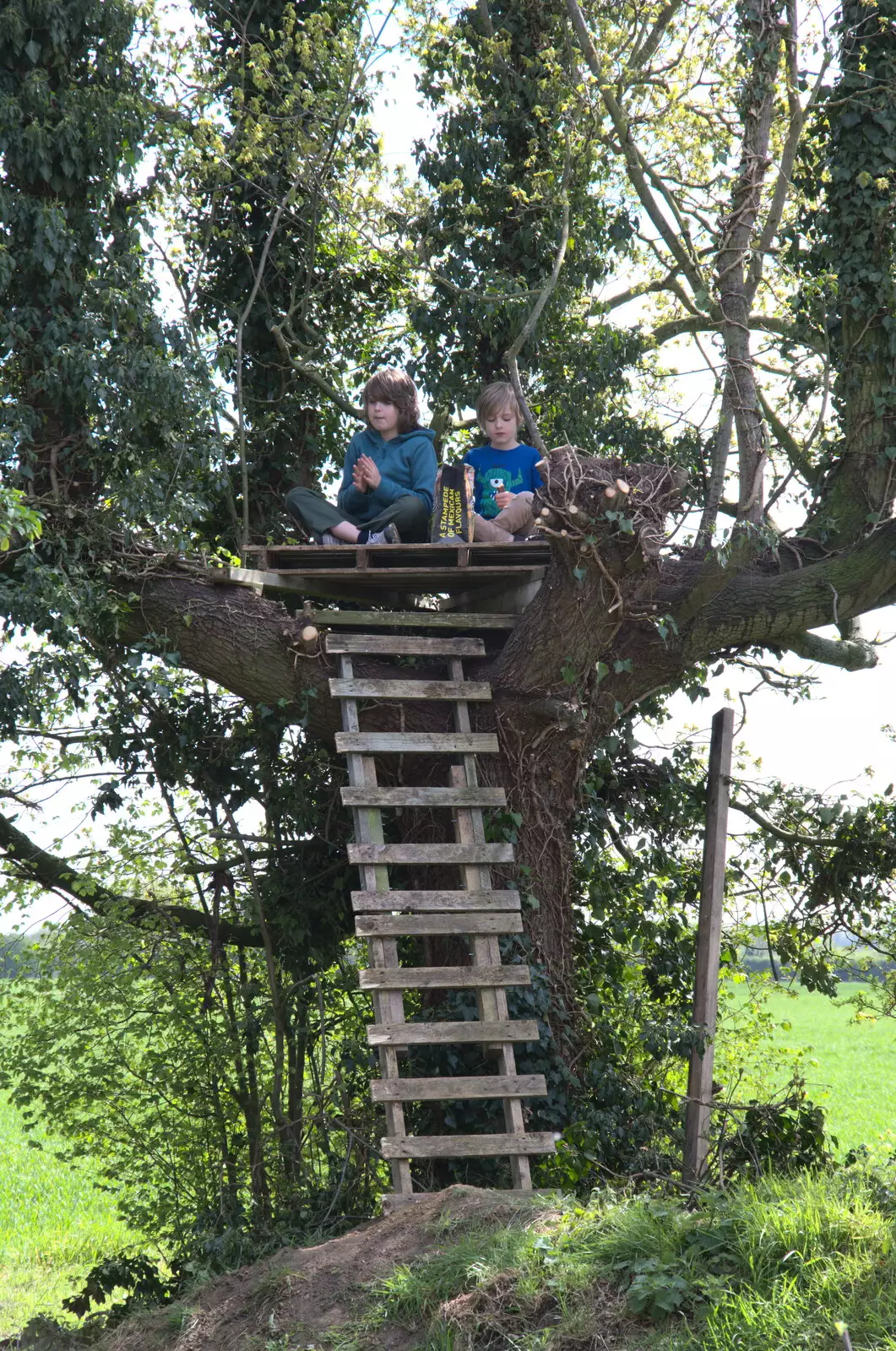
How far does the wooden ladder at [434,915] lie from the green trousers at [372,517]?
717mm

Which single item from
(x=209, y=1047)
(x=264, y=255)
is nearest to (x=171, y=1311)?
(x=209, y=1047)

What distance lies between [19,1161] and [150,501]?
1045cm

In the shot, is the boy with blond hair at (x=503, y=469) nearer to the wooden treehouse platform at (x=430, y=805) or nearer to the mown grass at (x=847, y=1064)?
the wooden treehouse platform at (x=430, y=805)

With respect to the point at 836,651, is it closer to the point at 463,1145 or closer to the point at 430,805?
the point at 430,805

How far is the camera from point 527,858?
745 cm

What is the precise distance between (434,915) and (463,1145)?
1.13 m

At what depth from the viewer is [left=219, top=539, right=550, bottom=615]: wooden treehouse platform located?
7125 millimetres

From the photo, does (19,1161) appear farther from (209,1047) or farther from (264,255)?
(264,255)

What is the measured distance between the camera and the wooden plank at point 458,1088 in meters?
6.02

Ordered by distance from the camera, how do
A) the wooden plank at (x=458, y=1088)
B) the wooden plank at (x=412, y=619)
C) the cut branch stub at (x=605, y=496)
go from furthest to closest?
the wooden plank at (x=412, y=619), the cut branch stub at (x=605, y=496), the wooden plank at (x=458, y=1088)

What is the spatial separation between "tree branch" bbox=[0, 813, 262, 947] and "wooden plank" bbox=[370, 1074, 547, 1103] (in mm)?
3099

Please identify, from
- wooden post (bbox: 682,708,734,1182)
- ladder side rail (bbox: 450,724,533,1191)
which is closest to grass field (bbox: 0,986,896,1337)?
wooden post (bbox: 682,708,734,1182)

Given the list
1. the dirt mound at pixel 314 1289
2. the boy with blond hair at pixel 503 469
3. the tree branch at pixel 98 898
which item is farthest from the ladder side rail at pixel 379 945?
the tree branch at pixel 98 898

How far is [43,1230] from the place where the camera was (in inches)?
466
